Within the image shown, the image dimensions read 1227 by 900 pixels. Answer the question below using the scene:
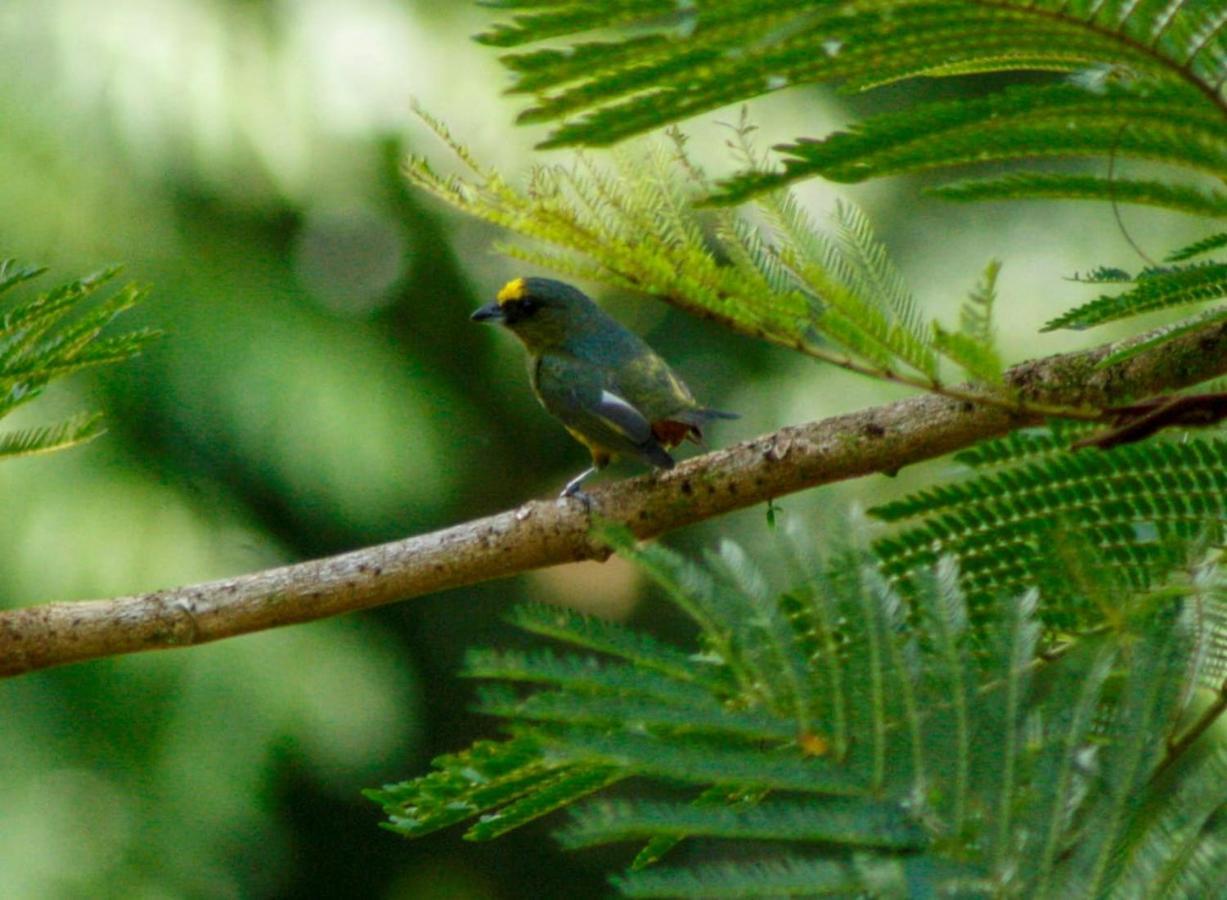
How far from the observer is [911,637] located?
111 cm

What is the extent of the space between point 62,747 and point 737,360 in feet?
11.5

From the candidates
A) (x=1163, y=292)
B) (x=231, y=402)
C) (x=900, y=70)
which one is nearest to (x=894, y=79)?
(x=900, y=70)

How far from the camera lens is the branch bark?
1778 mm

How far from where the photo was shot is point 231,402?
18.8ft

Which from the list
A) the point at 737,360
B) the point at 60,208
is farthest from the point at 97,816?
the point at 737,360

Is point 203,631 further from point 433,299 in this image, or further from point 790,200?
point 433,299

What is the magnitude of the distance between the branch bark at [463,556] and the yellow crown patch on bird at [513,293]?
1.32 m

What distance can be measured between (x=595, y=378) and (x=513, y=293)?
0.46 metres

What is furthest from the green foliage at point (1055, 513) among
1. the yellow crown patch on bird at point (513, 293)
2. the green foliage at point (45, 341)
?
the yellow crown patch on bird at point (513, 293)

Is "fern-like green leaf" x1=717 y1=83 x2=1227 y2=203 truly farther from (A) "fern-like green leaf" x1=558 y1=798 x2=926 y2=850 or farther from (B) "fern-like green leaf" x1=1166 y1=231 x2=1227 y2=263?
(A) "fern-like green leaf" x1=558 y1=798 x2=926 y2=850

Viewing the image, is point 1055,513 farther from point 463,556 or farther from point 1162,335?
point 463,556

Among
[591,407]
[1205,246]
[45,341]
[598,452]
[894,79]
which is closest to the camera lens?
[894,79]

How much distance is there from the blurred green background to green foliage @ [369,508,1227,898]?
13.3ft

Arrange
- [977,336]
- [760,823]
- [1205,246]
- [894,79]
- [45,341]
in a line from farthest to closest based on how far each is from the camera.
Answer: [45,341] < [1205,246] < [894,79] < [977,336] < [760,823]
